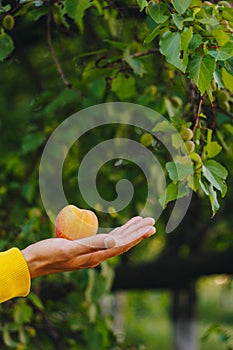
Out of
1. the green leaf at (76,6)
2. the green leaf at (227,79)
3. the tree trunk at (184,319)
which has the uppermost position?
the green leaf at (76,6)

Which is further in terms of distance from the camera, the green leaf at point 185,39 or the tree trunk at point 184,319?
the tree trunk at point 184,319

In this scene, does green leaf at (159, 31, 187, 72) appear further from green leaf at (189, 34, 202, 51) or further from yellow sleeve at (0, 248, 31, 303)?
yellow sleeve at (0, 248, 31, 303)

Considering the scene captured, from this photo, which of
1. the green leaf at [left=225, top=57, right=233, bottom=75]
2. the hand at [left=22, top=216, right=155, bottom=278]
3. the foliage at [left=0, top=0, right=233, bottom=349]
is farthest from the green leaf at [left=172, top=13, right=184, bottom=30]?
the hand at [left=22, top=216, right=155, bottom=278]

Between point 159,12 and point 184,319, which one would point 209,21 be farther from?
point 184,319

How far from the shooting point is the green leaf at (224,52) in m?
1.44

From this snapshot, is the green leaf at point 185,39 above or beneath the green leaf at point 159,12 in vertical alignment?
beneath

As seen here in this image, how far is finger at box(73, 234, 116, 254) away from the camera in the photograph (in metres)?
1.32

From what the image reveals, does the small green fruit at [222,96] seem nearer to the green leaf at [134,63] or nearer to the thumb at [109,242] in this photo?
the green leaf at [134,63]

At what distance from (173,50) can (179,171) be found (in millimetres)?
259

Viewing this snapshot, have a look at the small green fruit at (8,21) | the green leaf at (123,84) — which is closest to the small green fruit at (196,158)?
the green leaf at (123,84)

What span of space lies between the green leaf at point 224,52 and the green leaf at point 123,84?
0.59 metres

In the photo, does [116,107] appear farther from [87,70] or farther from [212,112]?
[212,112]

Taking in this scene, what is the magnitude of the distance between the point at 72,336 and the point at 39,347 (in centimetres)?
22

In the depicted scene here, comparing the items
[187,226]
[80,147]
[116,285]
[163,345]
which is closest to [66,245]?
[80,147]
